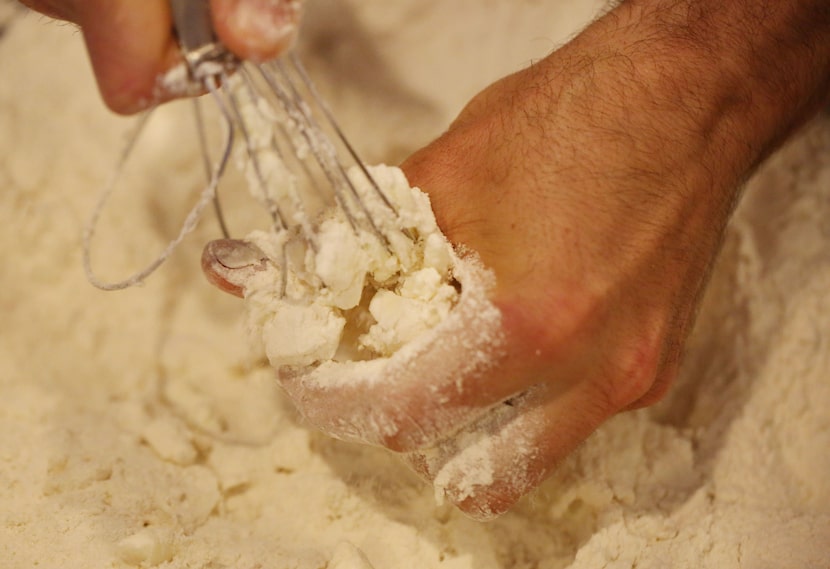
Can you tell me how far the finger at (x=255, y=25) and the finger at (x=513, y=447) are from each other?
429 millimetres

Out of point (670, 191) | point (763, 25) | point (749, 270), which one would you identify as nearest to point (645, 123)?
point (670, 191)

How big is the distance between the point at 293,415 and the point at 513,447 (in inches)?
17.1

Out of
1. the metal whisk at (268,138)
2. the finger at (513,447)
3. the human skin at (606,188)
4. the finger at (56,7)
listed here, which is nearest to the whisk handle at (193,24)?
the metal whisk at (268,138)

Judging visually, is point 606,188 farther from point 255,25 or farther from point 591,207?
point 255,25

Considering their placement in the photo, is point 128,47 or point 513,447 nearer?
point 128,47

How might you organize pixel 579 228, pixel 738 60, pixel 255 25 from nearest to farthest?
pixel 255 25
pixel 579 228
pixel 738 60

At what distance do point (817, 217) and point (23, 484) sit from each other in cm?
121

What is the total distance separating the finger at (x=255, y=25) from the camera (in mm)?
594

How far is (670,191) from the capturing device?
78cm

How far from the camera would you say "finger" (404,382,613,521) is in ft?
2.41

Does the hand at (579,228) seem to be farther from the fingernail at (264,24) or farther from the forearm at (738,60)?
the fingernail at (264,24)

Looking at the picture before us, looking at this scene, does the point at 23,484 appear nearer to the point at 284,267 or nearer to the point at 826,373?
the point at 284,267

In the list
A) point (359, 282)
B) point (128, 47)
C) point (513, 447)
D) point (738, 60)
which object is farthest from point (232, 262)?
point (738, 60)

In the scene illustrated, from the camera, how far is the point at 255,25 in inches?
23.5
